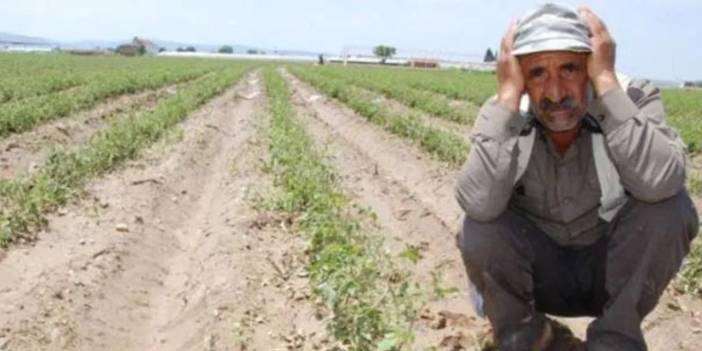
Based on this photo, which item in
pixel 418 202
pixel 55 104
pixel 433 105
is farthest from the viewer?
pixel 433 105

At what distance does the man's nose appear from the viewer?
282 centimetres

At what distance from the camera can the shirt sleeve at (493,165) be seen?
2.82 m

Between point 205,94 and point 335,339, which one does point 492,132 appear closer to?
point 335,339

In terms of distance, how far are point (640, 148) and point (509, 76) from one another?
1.63ft

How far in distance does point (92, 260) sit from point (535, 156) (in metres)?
2.79

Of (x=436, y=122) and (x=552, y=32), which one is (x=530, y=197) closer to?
(x=552, y=32)

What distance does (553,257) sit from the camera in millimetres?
3049

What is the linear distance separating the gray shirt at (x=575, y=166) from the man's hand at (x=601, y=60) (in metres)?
0.04

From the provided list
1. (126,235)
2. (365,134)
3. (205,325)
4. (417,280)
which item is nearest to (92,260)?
(126,235)

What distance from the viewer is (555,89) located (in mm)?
2822

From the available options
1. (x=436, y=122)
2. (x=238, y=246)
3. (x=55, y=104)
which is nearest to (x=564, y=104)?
(x=238, y=246)

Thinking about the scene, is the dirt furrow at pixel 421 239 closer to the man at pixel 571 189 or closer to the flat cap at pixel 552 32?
the man at pixel 571 189

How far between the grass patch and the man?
1.51ft

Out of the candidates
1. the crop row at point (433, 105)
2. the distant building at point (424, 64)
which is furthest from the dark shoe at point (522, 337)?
the distant building at point (424, 64)
